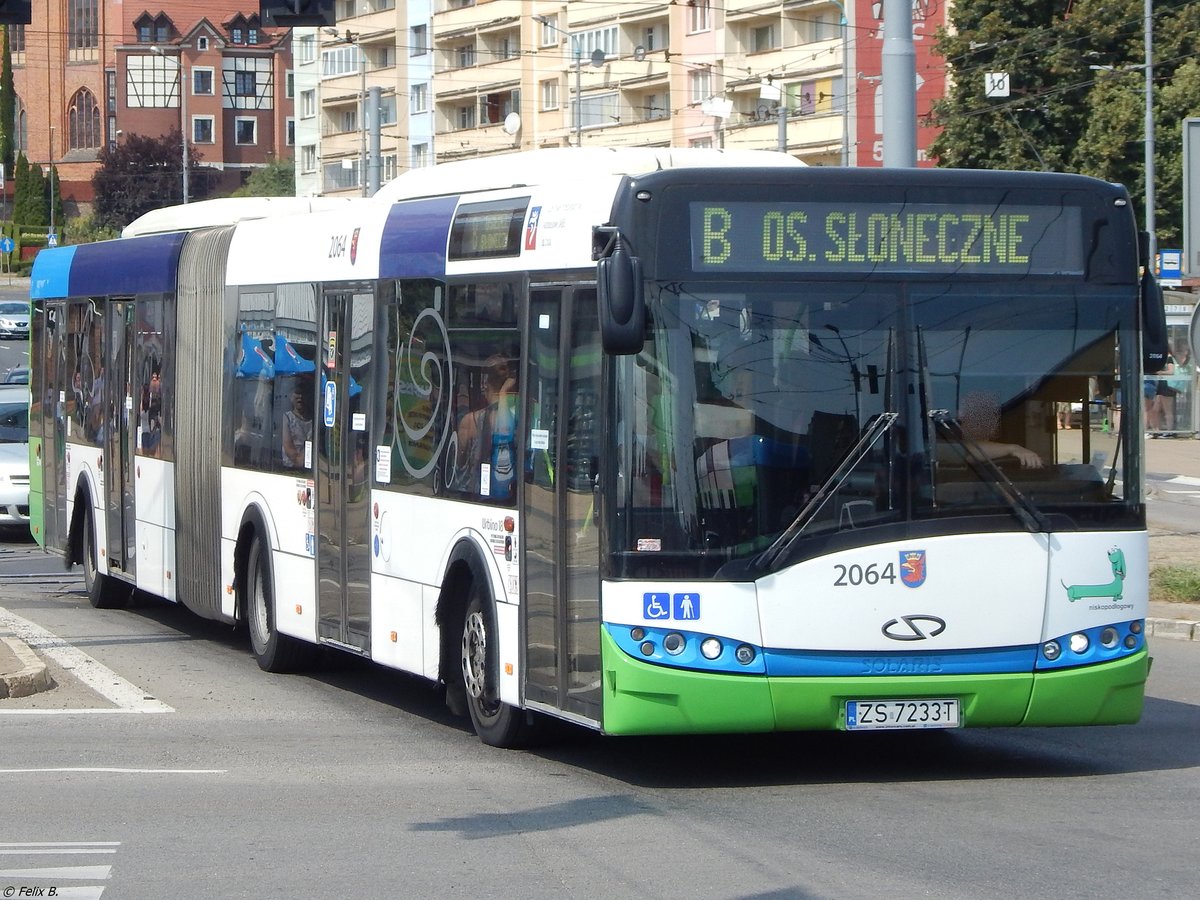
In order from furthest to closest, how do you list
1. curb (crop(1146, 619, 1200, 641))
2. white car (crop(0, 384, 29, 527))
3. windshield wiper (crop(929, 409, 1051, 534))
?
white car (crop(0, 384, 29, 527)) < curb (crop(1146, 619, 1200, 641)) < windshield wiper (crop(929, 409, 1051, 534))

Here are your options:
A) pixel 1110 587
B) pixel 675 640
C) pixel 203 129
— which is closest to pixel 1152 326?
pixel 1110 587

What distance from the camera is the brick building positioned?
13812 centimetres

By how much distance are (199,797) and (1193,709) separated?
564 centimetres

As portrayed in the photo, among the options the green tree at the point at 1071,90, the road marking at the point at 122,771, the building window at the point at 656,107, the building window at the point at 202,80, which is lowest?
the road marking at the point at 122,771

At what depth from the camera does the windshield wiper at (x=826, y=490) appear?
28.8ft

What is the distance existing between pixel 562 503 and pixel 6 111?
136907mm

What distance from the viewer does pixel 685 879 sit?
23.2 ft

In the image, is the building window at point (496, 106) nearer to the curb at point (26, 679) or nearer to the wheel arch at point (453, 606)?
the curb at point (26, 679)

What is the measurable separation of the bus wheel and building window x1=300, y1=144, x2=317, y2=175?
3743 inches

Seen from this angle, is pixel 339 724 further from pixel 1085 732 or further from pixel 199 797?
pixel 1085 732

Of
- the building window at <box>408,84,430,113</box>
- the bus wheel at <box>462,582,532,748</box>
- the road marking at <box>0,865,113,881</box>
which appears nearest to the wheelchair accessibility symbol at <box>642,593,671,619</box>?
the bus wheel at <box>462,582,532,748</box>

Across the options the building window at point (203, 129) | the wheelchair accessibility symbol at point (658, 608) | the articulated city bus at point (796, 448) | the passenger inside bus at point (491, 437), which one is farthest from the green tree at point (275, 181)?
the wheelchair accessibility symbol at point (658, 608)

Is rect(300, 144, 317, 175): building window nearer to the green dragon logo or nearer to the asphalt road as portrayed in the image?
the asphalt road

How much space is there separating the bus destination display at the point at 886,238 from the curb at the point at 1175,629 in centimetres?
644
